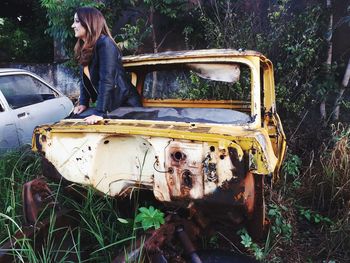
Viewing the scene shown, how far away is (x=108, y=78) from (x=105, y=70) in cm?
8

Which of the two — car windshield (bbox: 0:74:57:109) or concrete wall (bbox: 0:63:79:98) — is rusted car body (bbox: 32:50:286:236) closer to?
car windshield (bbox: 0:74:57:109)

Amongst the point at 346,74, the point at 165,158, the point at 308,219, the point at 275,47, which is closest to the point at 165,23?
the point at 275,47

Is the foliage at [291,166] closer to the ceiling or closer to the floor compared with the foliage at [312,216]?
closer to the ceiling

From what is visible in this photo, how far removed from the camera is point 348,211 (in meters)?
3.72

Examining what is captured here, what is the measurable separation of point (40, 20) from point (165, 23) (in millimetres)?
5319

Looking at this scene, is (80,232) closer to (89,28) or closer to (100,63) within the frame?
(100,63)

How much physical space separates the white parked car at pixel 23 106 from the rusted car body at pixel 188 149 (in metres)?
1.81

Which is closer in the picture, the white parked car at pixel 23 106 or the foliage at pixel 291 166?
the foliage at pixel 291 166

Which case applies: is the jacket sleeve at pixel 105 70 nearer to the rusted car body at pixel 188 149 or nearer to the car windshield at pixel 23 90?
the rusted car body at pixel 188 149

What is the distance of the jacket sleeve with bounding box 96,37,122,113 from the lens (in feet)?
10.8

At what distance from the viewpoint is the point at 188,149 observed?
252 cm

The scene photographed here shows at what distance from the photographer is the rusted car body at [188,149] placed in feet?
8.03

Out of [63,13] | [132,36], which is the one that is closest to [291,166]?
[132,36]

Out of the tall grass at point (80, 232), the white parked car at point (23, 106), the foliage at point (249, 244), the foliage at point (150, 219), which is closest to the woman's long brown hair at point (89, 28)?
the tall grass at point (80, 232)
